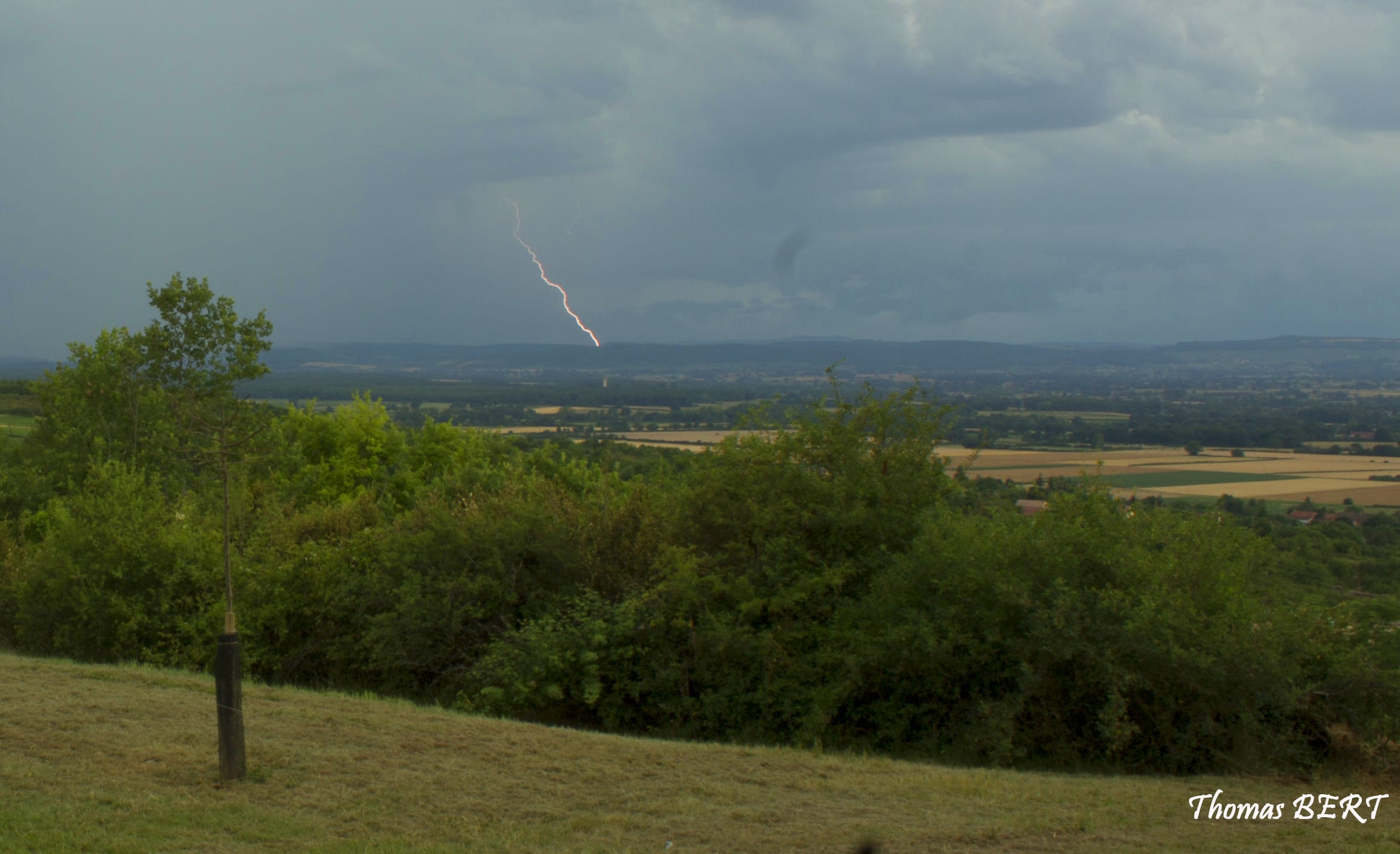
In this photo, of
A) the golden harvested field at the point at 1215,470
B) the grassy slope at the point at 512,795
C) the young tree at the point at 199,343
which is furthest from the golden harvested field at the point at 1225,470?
the young tree at the point at 199,343

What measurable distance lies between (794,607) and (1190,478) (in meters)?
24.9

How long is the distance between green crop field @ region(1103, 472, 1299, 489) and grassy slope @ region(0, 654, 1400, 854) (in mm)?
21634

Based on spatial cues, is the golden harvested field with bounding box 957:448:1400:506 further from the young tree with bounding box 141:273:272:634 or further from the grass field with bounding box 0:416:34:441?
the grass field with bounding box 0:416:34:441

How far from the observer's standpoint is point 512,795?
9070mm

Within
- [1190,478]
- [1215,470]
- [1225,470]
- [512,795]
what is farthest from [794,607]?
[1225,470]

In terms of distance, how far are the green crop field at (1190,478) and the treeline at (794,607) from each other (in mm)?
13279

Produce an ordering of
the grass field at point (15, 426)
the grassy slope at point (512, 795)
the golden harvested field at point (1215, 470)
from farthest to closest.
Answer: the grass field at point (15, 426), the golden harvested field at point (1215, 470), the grassy slope at point (512, 795)

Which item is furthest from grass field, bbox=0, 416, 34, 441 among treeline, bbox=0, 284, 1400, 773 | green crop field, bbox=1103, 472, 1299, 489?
green crop field, bbox=1103, 472, 1299, 489

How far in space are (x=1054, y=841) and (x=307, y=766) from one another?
6720mm

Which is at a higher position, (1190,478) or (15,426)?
(15,426)

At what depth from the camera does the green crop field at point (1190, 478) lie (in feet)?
107

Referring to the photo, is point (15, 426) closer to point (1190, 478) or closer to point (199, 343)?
point (199, 343)

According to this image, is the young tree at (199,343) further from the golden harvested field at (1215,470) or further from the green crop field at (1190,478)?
the green crop field at (1190,478)

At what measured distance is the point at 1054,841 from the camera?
7.98 metres
